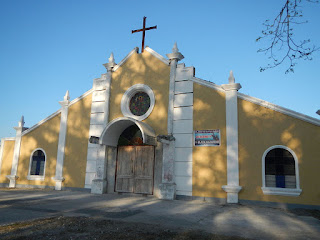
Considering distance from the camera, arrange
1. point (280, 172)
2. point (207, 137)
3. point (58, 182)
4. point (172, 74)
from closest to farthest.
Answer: point (280, 172)
point (207, 137)
point (172, 74)
point (58, 182)

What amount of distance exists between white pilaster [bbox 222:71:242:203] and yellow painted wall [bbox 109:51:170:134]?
3.02 meters

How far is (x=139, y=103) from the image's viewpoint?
14.0 metres

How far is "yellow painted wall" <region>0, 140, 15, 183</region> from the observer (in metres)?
16.7

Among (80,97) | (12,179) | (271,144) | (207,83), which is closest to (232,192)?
(271,144)

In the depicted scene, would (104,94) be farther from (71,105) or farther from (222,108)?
(222,108)

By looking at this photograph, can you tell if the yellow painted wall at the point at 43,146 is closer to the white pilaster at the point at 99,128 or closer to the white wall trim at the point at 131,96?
the white pilaster at the point at 99,128

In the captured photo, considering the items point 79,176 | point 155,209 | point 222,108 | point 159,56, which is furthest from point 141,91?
point 155,209

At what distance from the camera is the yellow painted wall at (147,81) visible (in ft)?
42.9

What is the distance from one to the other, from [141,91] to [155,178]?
4.57m

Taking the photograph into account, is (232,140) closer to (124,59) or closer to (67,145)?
(124,59)

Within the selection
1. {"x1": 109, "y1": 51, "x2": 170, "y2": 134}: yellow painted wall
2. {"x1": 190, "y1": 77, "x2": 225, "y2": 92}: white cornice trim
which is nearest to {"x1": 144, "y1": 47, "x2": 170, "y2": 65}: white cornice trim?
{"x1": 109, "y1": 51, "x2": 170, "y2": 134}: yellow painted wall

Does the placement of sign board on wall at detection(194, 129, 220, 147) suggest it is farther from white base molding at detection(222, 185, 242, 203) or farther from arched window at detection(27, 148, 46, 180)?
arched window at detection(27, 148, 46, 180)

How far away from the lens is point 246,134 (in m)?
11.2

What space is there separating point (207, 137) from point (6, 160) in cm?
1306
